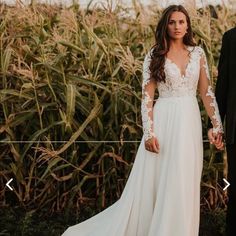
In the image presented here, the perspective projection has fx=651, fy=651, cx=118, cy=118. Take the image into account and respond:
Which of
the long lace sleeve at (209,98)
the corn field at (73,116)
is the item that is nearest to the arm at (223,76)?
the long lace sleeve at (209,98)

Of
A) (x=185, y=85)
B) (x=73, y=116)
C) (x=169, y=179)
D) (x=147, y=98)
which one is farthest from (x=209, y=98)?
(x=73, y=116)

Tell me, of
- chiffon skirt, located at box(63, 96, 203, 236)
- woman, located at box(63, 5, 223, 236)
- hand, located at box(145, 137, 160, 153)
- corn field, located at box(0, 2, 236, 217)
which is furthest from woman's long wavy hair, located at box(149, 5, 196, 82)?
corn field, located at box(0, 2, 236, 217)

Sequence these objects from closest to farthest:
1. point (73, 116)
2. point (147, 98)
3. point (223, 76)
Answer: point (223, 76) → point (147, 98) → point (73, 116)

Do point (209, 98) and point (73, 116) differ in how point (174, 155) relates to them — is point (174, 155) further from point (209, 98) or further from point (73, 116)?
point (73, 116)

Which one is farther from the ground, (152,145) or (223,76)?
(223,76)

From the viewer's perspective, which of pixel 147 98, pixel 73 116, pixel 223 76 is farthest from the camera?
pixel 73 116

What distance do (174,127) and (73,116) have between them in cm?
105

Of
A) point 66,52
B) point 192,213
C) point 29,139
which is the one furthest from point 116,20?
point 192,213

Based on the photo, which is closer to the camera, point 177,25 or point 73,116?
point 177,25

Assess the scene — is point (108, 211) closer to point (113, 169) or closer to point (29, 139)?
point (113, 169)

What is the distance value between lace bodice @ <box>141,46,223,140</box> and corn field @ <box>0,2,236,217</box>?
67cm

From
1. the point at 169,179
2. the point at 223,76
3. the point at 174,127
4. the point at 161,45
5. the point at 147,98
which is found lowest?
the point at 169,179

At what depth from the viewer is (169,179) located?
3.23 m

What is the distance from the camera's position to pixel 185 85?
3240mm
